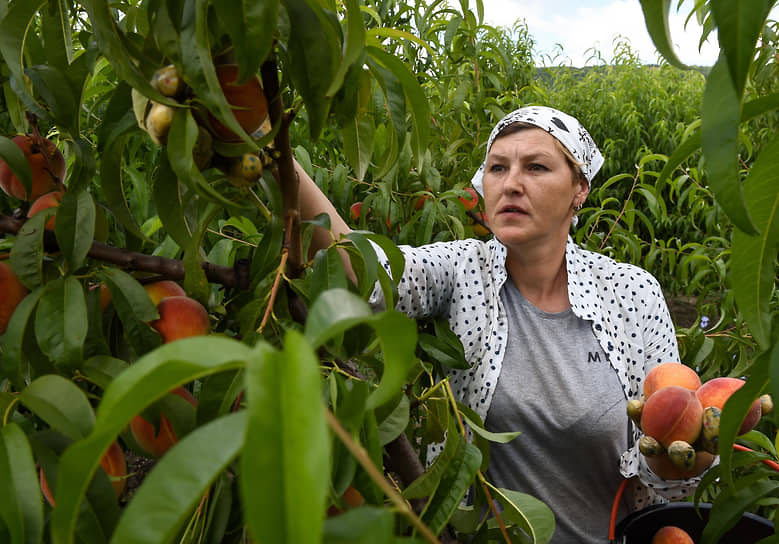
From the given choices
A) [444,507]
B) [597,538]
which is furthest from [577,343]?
[444,507]

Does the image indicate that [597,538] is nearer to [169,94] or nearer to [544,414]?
[544,414]

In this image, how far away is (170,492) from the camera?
209 millimetres

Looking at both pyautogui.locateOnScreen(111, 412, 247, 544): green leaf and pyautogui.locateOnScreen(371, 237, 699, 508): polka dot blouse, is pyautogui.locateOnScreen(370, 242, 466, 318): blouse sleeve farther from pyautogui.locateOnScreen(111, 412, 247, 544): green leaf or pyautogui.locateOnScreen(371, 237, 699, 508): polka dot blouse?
pyautogui.locateOnScreen(111, 412, 247, 544): green leaf

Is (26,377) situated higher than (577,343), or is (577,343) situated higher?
(26,377)

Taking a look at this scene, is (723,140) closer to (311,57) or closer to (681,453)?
(311,57)

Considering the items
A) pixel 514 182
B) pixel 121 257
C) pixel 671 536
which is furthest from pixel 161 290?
pixel 514 182

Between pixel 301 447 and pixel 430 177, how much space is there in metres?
1.30

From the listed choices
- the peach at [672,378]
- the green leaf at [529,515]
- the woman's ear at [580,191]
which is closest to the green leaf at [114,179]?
the green leaf at [529,515]

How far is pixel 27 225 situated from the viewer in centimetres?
50

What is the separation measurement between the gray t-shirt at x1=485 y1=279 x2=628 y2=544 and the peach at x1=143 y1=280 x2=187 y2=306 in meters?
0.90

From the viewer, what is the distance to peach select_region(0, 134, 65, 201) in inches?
24.0

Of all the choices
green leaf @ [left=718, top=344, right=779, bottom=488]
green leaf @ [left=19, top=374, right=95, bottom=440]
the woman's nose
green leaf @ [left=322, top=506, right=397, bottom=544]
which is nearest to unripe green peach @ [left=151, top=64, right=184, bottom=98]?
green leaf @ [left=19, top=374, right=95, bottom=440]

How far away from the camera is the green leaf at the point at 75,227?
1.62 ft

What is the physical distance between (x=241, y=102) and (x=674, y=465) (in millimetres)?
711
